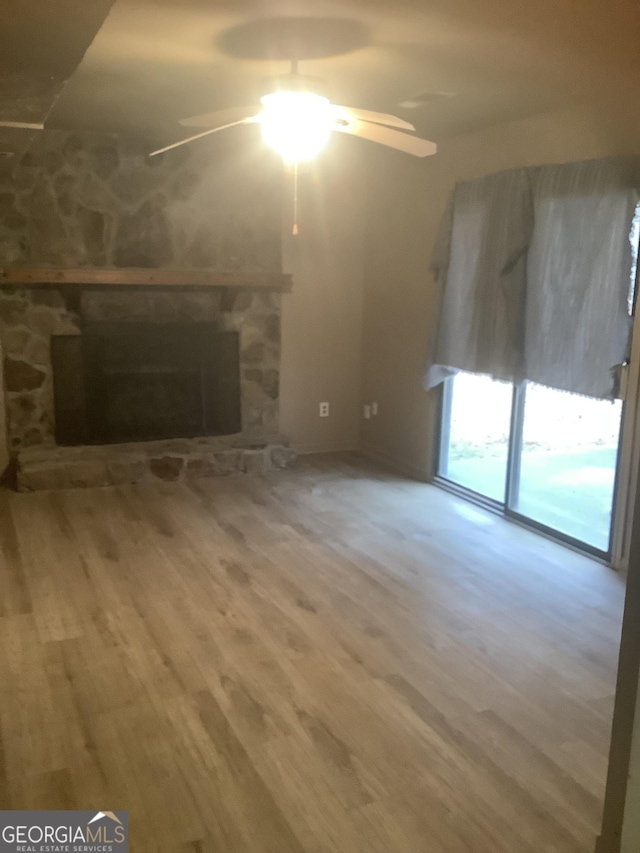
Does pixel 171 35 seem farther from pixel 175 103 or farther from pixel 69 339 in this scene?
pixel 69 339

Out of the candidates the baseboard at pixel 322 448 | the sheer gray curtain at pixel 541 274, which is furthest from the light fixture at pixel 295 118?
the baseboard at pixel 322 448

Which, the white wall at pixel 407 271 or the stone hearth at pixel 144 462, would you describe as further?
the stone hearth at pixel 144 462

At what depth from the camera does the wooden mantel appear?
475 centimetres

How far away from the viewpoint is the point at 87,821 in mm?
2045

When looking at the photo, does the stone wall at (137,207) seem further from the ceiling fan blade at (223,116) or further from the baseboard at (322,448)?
the ceiling fan blade at (223,116)

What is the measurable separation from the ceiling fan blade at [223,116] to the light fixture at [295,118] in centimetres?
5

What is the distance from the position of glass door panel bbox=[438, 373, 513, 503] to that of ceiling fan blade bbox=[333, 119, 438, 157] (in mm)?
2033


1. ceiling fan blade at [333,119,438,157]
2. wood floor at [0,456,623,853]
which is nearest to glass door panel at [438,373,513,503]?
wood floor at [0,456,623,853]

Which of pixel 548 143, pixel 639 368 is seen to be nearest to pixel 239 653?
pixel 639 368

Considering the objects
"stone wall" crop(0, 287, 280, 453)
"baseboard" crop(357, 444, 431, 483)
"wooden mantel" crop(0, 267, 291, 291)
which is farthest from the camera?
"baseboard" crop(357, 444, 431, 483)

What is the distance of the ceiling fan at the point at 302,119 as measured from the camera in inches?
113

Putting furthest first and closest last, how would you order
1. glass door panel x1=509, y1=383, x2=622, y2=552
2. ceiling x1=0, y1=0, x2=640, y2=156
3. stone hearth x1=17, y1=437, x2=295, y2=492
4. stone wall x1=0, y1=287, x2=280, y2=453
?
stone wall x1=0, y1=287, x2=280, y2=453 < stone hearth x1=17, y1=437, x2=295, y2=492 < glass door panel x1=509, y1=383, x2=622, y2=552 < ceiling x1=0, y1=0, x2=640, y2=156

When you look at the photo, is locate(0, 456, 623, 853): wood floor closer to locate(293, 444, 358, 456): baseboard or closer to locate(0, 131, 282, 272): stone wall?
locate(293, 444, 358, 456): baseboard

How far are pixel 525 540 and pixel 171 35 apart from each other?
312cm
